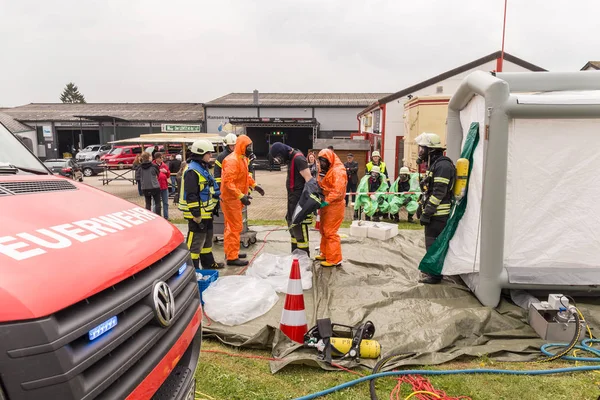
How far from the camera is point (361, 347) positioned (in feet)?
12.2

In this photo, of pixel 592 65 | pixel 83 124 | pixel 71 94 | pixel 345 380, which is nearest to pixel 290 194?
pixel 345 380

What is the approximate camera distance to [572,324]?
3.99m

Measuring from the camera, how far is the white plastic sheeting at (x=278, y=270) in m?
5.37

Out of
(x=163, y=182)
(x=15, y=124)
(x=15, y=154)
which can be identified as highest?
(x=15, y=124)

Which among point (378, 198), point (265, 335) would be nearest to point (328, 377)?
point (265, 335)

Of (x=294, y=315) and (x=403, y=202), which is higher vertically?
(x=403, y=202)

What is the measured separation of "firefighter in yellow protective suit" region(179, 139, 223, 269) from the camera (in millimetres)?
5523

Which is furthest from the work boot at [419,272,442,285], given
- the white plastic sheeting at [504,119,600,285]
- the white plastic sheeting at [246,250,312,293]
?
the white plastic sheeting at [246,250,312,293]

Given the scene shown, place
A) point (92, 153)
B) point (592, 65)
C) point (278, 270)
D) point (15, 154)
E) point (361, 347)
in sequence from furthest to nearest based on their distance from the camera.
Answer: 1. point (92, 153)
2. point (592, 65)
3. point (278, 270)
4. point (361, 347)
5. point (15, 154)

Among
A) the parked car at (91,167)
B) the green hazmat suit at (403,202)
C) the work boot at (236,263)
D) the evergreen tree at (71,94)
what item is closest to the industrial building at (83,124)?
the parked car at (91,167)

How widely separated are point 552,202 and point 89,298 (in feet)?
15.9

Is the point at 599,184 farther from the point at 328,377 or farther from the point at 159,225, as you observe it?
the point at 159,225

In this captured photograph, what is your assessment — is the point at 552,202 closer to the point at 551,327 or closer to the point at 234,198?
the point at 551,327

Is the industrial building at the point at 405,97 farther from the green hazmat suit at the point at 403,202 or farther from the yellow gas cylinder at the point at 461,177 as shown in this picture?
the yellow gas cylinder at the point at 461,177
